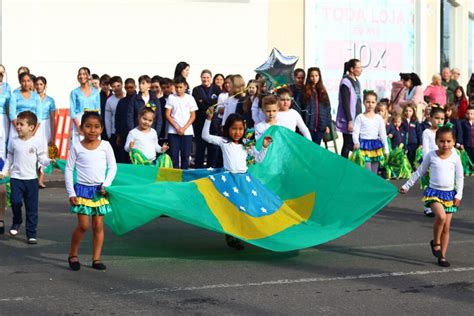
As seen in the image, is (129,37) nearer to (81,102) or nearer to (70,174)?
(81,102)

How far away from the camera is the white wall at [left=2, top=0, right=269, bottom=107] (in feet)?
77.2

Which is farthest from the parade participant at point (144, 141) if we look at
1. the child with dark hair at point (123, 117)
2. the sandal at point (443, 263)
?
the sandal at point (443, 263)

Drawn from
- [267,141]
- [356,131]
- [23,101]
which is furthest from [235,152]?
[23,101]

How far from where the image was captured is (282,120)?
592 inches

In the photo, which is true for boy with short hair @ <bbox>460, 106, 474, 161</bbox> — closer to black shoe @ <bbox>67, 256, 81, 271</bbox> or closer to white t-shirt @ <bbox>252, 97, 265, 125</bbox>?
white t-shirt @ <bbox>252, 97, 265, 125</bbox>

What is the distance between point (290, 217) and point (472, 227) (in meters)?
3.01

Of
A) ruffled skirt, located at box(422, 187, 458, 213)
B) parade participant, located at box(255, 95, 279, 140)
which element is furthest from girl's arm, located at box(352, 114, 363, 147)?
ruffled skirt, located at box(422, 187, 458, 213)

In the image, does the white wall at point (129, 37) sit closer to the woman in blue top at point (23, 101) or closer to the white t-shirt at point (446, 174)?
the woman in blue top at point (23, 101)

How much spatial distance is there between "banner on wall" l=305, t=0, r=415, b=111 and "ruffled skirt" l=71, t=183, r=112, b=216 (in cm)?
1564

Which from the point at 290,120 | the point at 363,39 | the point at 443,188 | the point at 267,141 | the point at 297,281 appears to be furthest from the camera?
the point at 363,39

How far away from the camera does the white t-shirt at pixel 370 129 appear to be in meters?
16.1

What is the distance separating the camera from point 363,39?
88.4 ft

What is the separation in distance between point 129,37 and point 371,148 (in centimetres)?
959

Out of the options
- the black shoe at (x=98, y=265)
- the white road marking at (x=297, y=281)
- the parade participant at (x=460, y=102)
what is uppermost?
the parade participant at (x=460, y=102)
